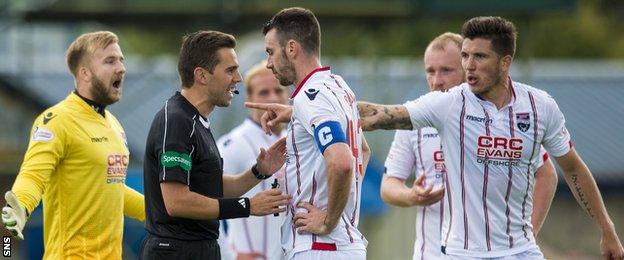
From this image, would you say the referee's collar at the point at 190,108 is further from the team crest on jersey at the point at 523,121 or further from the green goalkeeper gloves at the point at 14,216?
the team crest on jersey at the point at 523,121

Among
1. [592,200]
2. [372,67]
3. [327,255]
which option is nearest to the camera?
[327,255]

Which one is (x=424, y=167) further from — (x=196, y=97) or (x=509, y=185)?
(x=196, y=97)

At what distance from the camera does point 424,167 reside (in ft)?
31.9

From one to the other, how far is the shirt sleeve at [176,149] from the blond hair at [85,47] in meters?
1.37

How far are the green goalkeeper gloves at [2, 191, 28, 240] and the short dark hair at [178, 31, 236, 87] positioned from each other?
125 cm

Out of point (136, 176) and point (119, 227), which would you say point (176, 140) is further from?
point (136, 176)

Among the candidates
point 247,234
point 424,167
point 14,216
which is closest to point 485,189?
point 424,167

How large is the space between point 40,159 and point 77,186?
1.30 ft

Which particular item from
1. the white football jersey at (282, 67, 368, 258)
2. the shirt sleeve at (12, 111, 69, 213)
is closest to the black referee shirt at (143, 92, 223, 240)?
the white football jersey at (282, 67, 368, 258)

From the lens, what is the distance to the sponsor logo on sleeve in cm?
856

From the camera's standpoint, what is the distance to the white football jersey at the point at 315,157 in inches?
306

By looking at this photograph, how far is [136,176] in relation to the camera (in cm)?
1664

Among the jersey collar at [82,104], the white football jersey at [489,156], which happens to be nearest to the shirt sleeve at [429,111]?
the white football jersey at [489,156]

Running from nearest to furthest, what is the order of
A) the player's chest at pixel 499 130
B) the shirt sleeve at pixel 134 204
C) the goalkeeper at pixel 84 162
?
the player's chest at pixel 499 130 → the goalkeeper at pixel 84 162 → the shirt sleeve at pixel 134 204
